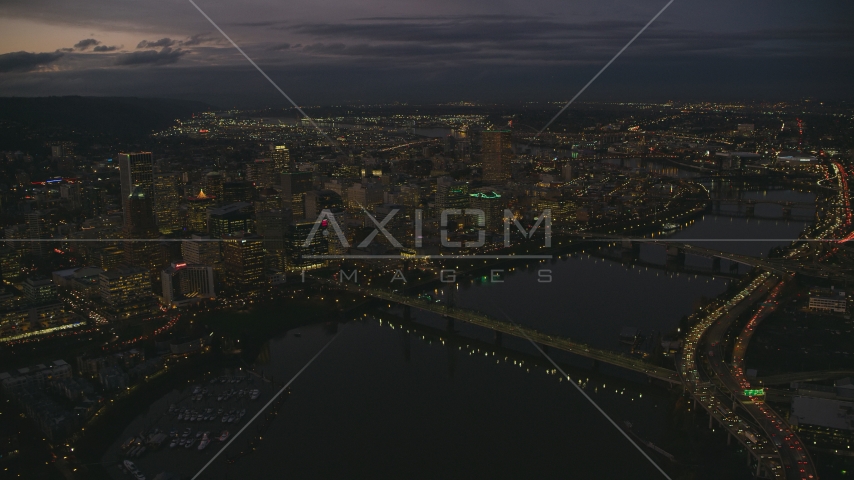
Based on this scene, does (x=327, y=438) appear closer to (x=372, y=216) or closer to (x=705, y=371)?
(x=705, y=371)

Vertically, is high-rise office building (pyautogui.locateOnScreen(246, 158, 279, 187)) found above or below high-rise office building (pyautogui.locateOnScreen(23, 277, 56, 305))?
above

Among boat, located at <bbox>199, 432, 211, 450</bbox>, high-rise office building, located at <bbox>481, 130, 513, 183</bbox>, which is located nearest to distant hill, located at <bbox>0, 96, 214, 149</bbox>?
high-rise office building, located at <bbox>481, 130, 513, 183</bbox>

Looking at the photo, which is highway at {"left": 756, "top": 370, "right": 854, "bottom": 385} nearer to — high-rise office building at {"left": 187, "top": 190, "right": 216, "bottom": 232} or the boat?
the boat

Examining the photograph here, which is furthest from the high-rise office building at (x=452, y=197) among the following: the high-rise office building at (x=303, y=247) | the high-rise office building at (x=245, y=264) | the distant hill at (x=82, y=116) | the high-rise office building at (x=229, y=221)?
the distant hill at (x=82, y=116)

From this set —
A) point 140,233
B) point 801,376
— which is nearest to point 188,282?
point 140,233

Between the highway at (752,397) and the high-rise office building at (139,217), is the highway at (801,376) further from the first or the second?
the high-rise office building at (139,217)

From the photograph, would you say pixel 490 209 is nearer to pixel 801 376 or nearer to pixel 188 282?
pixel 188 282

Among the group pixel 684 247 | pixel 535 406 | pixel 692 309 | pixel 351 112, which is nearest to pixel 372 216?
pixel 684 247
